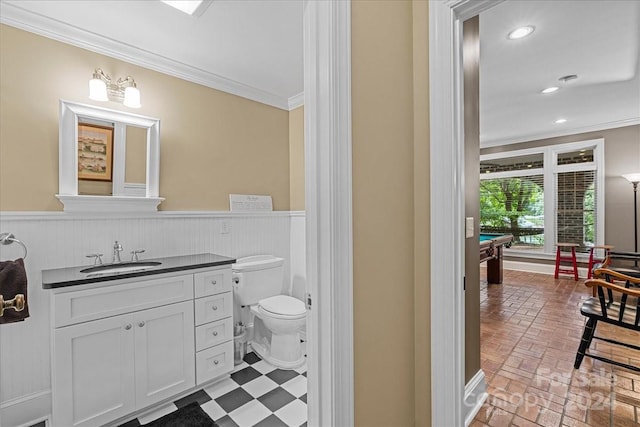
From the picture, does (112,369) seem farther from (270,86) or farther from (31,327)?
(270,86)

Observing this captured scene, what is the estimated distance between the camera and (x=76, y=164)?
1.96 meters

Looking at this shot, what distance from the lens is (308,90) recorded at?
1.04 m

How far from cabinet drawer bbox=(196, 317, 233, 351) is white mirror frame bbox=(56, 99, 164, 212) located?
993 millimetres

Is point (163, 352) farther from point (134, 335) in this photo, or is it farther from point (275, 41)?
point (275, 41)

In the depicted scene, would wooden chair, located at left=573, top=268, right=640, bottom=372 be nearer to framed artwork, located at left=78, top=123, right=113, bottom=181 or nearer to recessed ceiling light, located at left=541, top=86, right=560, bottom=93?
recessed ceiling light, located at left=541, top=86, right=560, bottom=93

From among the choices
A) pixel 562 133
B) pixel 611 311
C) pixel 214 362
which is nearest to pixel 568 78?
pixel 611 311

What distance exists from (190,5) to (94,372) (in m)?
2.16

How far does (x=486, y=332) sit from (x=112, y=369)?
3.08 meters

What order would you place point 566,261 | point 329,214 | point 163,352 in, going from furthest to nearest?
point 566,261 → point 163,352 → point 329,214

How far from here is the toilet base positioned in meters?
2.35

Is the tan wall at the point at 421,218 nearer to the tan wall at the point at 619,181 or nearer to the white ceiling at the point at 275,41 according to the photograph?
the white ceiling at the point at 275,41

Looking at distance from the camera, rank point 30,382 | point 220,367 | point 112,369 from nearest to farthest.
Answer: point 112,369, point 30,382, point 220,367

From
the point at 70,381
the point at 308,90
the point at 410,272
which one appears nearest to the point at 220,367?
the point at 70,381

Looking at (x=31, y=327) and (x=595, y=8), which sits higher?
(x=595, y=8)
